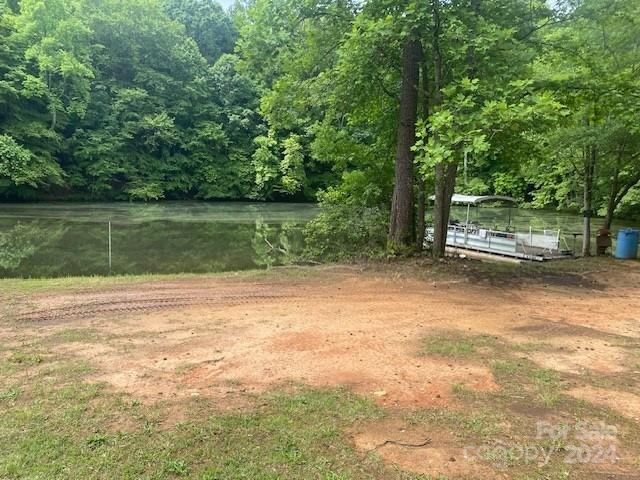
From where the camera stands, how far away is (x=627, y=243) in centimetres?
1415

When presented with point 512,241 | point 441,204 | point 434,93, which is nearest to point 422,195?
point 441,204

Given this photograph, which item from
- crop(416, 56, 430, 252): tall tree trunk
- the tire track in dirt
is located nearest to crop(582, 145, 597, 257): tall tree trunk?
crop(416, 56, 430, 252): tall tree trunk

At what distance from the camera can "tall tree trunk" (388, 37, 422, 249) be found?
37.0 feet

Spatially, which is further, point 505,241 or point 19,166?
point 19,166

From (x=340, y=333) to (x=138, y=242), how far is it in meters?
14.4

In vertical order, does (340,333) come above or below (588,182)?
below

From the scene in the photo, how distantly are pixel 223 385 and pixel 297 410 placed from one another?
82 cm

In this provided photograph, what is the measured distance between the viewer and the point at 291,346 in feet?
17.8

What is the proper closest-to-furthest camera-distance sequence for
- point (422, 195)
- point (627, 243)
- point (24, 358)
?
point (24, 358)
point (422, 195)
point (627, 243)

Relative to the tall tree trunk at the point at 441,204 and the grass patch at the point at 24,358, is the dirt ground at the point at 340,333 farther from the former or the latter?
the tall tree trunk at the point at 441,204

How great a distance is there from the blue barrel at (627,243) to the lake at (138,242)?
7678mm

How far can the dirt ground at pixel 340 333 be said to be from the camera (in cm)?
427

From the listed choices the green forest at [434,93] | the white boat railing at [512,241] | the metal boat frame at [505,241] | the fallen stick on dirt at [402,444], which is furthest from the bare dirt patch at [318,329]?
the white boat railing at [512,241]

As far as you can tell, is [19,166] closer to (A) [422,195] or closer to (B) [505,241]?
(A) [422,195]
